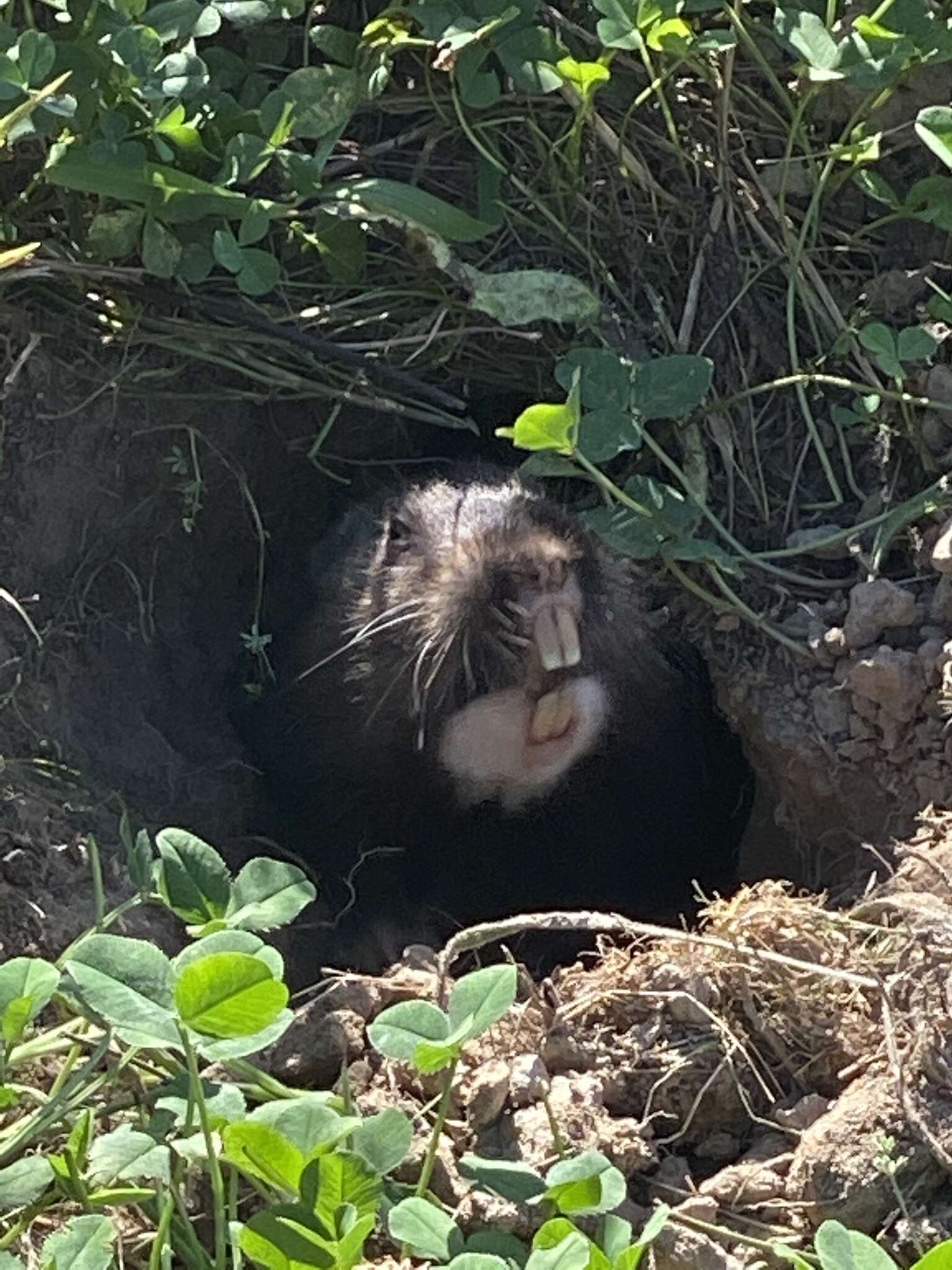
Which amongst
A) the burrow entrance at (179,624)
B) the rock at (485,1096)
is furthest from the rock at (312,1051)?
the burrow entrance at (179,624)

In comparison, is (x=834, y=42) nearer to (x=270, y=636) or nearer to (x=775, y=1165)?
(x=270, y=636)

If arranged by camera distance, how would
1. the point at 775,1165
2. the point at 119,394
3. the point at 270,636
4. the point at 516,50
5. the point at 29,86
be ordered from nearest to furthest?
the point at 775,1165
the point at 29,86
the point at 516,50
the point at 119,394
the point at 270,636

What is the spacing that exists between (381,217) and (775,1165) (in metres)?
1.50

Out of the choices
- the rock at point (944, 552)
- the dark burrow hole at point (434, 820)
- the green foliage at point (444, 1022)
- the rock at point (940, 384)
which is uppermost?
the rock at point (940, 384)

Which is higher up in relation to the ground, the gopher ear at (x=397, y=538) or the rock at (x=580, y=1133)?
the gopher ear at (x=397, y=538)

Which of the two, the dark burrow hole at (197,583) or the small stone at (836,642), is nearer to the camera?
the small stone at (836,642)

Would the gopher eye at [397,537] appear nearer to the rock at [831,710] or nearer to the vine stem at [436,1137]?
the rock at [831,710]

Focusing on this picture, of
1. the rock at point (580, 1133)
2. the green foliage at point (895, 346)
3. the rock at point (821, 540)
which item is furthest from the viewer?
the rock at point (821, 540)

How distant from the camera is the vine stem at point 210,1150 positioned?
5.27 feet

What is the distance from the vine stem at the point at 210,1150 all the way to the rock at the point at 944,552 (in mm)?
1310

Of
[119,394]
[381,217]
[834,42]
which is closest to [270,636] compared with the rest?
[119,394]

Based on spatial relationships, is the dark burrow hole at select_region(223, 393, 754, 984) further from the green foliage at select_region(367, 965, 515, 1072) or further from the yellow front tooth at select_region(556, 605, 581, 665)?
the green foliage at select_region(367, 965, 515, 1072)

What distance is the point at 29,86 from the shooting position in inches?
96.3

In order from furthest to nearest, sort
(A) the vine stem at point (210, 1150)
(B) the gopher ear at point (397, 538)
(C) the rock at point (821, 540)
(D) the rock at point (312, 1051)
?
1. (B) the gopher ear at point (397, 538)
2. (C) the rock at point (821, 540)
3. (D) the rock at point (312, 1051)
4. (A) the vine stem at point (210, 1150)
